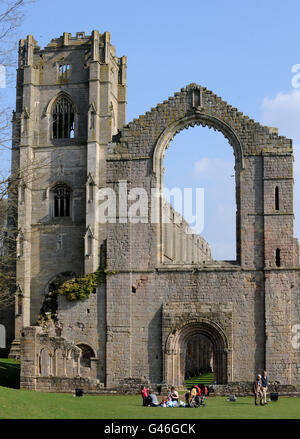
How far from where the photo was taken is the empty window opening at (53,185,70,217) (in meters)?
64.6

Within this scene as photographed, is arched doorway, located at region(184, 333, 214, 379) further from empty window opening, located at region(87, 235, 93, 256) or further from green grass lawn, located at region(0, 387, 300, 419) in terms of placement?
green grass lawn, located at region(0, 387, 300, 419)

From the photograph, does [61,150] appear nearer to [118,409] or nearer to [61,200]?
[61,200]

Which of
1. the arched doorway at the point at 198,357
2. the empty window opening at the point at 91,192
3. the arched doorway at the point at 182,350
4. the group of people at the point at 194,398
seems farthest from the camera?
the empty window opening at the point at 91,192

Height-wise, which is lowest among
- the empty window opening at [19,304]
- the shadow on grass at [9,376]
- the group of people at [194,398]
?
the group of people at [194,398]

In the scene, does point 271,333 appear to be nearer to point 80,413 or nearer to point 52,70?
point 80,413

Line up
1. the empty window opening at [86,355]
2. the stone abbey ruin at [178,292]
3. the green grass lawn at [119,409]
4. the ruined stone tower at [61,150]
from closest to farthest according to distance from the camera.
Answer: the green grass lawn at [119,409], the stone abbey ruin at [178,292], the empty window opening at [86,355], the ruined stone tower at [61,150]

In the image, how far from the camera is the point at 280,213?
36438 millimetres

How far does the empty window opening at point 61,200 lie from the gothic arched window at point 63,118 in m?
4.66

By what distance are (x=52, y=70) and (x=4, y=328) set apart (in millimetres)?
21124

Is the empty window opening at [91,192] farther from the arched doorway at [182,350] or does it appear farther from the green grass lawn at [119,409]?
the green grass lawn at [119,409]

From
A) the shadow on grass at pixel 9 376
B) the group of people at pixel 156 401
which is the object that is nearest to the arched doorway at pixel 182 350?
the shadow on grass at pixel 9 376

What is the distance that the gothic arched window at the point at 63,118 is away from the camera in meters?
66.4

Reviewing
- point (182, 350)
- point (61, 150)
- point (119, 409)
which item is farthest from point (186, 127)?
point (61, 150)

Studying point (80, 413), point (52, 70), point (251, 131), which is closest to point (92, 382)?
point (80, 413)
